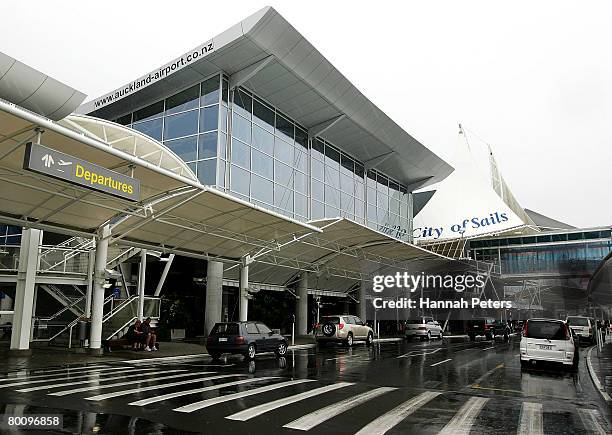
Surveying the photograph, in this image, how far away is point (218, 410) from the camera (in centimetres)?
920

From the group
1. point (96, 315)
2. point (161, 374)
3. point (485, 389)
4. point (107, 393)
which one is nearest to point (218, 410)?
point (107, 393)

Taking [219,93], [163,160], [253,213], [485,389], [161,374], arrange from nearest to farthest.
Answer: [485,389], [161,374], [253,213], [163,160], [219,93]

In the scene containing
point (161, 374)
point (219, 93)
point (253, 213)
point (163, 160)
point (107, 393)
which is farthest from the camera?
point (219, 93)

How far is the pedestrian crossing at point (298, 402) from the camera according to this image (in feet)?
27.7

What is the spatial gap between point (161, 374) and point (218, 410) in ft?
20.4

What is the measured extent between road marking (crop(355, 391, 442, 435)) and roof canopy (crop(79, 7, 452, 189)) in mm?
23425

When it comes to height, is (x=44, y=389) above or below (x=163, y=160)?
below

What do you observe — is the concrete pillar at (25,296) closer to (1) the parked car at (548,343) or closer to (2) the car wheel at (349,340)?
(2) the car wheel at (349,340)

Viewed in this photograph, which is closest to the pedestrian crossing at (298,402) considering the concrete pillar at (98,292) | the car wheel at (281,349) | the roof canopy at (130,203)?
the concrete pillar at (98,292)

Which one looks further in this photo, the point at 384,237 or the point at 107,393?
the point at 384,237

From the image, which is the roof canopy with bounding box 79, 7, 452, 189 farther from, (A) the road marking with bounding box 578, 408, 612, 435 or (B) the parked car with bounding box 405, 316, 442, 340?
(A) the road marking with bounding box 578, 408, 612, 435

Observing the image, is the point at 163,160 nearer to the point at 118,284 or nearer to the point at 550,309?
the point at 118,284

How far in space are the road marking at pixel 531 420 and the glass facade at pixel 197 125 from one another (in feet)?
76.6

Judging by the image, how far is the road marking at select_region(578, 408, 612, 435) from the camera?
27.7ft
